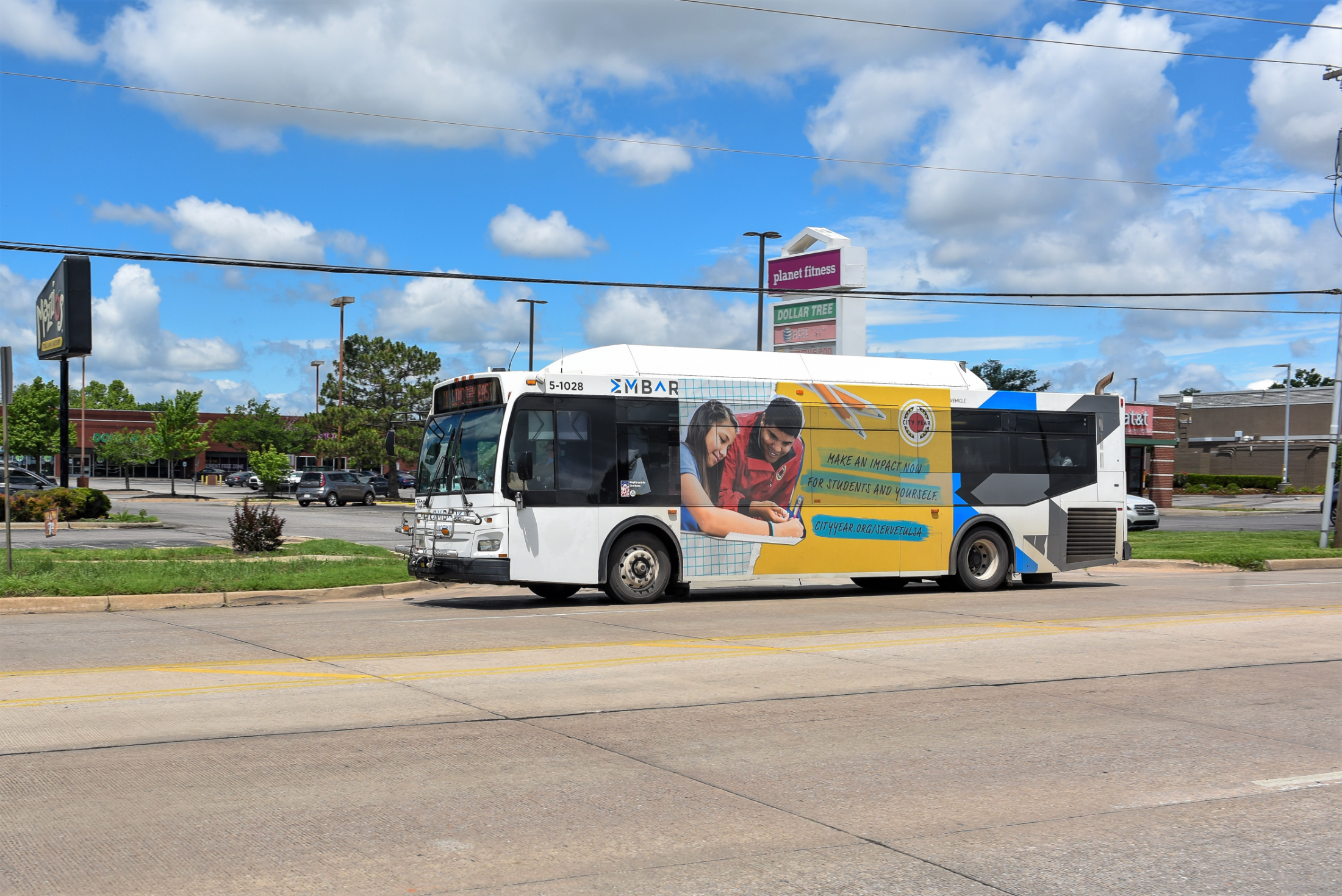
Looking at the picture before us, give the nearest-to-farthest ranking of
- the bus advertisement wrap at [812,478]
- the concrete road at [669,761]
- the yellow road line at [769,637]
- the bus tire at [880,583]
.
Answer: the concrete road at [669,761] < the yellow road line at [769,637] < the bus advertisement wrap at [812,478] < the bus tire at [880,583]

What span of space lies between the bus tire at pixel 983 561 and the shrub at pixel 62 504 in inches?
1050

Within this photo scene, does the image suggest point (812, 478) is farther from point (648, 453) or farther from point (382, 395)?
point (382, 395)

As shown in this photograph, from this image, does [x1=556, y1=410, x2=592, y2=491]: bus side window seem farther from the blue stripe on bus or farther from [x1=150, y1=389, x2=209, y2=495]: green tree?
[x1=150, y1=389, x2=209, y2=495]: green tree

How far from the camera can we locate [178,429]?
6488 cm

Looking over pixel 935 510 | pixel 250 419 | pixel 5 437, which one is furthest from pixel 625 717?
pixel 250 419

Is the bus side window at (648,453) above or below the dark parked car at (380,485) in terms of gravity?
above

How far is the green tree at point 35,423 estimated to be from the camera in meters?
75.8

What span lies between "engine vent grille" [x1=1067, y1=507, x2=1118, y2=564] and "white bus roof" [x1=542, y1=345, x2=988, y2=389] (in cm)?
267

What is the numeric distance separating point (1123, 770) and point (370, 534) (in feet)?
90.7

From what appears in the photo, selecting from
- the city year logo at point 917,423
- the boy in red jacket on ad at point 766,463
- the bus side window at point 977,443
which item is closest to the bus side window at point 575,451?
the boy in red jacket on ad at point 766,463

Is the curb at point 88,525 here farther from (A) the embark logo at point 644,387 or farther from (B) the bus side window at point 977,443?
(B) the bus side window at point 977,443

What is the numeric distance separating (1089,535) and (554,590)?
28.7 ft

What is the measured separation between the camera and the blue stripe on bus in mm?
18000

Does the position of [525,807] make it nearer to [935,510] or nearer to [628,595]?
[628,595]
